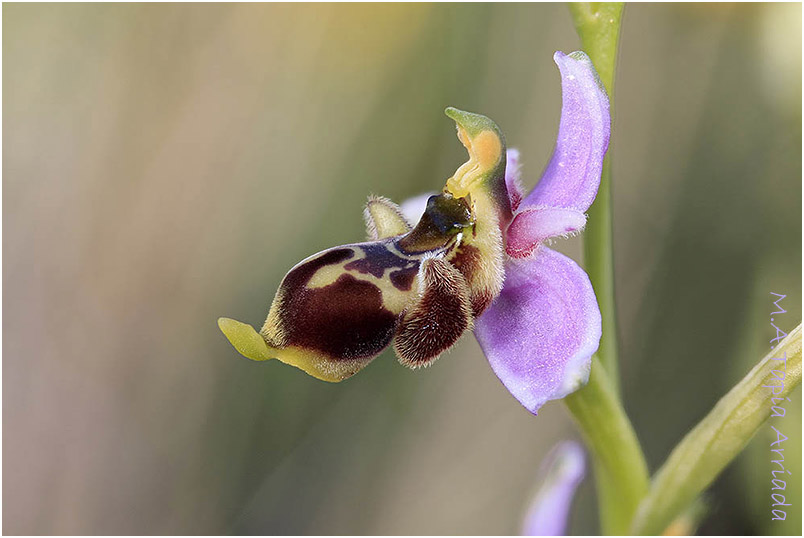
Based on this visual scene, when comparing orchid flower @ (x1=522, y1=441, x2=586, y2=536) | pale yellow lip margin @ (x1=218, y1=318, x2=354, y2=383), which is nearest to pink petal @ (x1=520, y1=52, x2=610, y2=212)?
pale yellow lip margin @ (x1=218, y1=318, x2=354, y2=383)

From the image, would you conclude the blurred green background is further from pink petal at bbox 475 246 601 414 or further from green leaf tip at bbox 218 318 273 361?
green leaf tip at bbox 218 318 273 361

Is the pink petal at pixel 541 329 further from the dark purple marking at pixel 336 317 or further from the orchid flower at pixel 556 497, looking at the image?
the orchid flower at pixel 556 497

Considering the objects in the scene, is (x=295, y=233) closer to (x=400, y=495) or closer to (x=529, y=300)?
(x=400, y=495)

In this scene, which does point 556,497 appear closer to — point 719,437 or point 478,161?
point 719,437

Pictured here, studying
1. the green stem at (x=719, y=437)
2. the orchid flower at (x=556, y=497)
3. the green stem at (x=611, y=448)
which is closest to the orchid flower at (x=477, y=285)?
the green stem at (x=611, y=448)

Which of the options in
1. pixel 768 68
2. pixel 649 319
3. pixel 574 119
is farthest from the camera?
pixel 649 319

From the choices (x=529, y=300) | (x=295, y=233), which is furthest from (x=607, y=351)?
(x=295, y=233)
